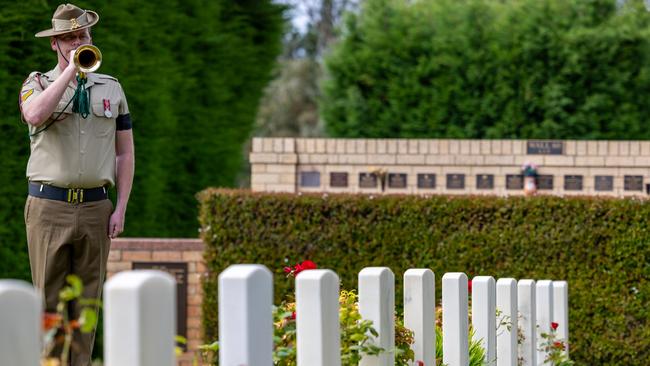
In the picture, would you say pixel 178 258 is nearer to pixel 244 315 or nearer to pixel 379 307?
pixel 379 307

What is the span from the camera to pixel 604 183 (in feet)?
41.5

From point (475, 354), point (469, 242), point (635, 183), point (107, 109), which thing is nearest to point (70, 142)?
point (107, 109)

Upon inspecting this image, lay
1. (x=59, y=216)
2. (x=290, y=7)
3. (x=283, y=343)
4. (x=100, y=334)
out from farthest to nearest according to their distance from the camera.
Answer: (x=290, y=7) → (x=100, y=334) → (x=59, y=216) → (x=283, y=343)

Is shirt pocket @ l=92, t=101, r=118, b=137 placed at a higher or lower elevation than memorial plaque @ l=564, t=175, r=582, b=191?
lower

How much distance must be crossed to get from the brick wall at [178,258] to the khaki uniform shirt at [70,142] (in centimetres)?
529

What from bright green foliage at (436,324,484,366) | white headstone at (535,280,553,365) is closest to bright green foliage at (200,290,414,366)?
bright green foliage at (436,324,484,366)

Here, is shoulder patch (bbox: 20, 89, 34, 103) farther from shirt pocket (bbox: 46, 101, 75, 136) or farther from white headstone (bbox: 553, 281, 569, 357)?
white headstone (bbox: 553, 281, 569, 357)

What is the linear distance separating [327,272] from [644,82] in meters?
15.4

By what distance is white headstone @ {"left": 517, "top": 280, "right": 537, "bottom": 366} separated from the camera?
597 cm

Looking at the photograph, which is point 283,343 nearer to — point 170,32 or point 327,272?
point 327,272

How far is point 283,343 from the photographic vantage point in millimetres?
3576

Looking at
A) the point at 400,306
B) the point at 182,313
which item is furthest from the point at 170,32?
the point at 400,306

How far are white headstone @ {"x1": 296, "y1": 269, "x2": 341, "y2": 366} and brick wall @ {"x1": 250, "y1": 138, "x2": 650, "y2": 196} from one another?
9.57m

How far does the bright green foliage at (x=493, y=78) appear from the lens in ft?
56.8
